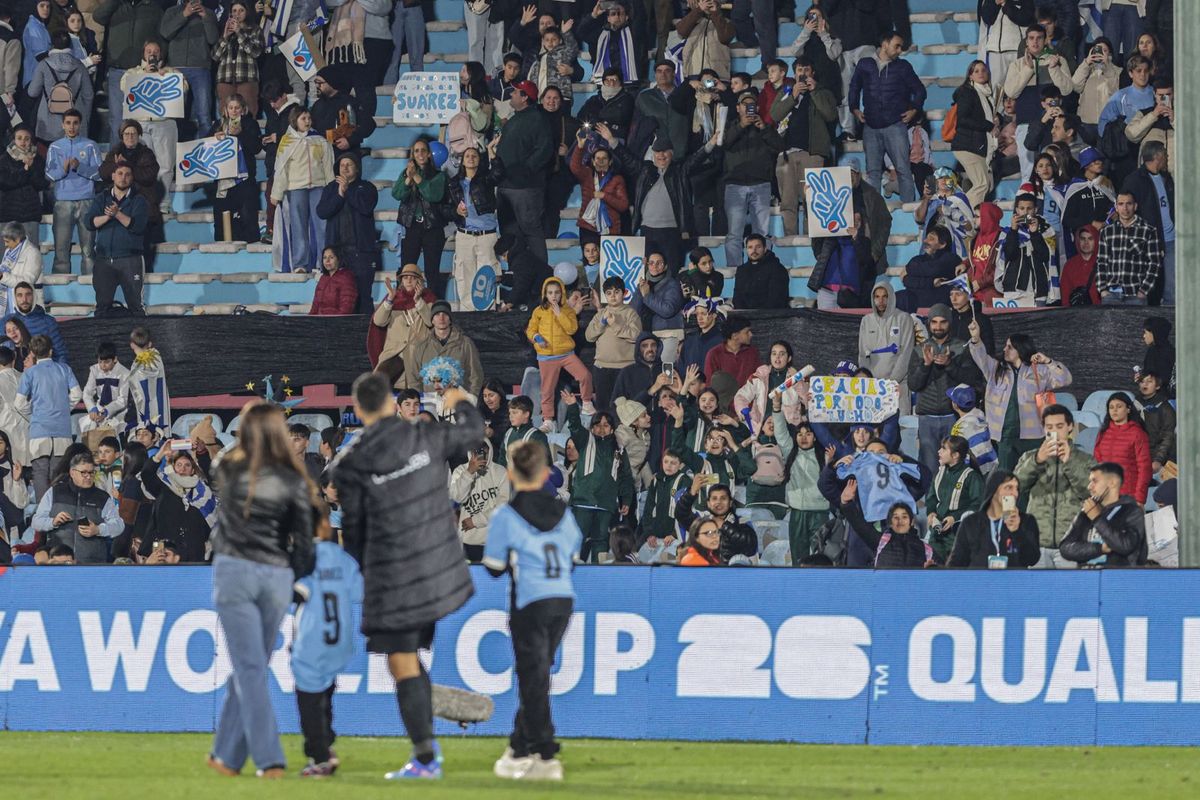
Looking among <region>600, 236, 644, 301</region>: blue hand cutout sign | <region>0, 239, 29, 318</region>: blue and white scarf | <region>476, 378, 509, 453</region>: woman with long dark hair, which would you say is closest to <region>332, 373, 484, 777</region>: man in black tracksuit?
<region>476, 378, 509, 453</region>: woman with long dark hair

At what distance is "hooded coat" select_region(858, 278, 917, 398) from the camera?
739 inches

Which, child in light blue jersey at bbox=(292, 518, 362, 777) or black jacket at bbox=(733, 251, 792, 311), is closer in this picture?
child in light blue jersey at bbox=(292, 518, 362, 777)

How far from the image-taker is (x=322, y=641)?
10.4 meters

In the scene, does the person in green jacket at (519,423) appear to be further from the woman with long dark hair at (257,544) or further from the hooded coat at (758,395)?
the woman with long dark hair at (257,544)

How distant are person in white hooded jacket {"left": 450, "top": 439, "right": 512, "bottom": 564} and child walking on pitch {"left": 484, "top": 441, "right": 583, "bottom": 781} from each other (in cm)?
790

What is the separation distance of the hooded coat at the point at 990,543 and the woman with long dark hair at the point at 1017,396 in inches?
125

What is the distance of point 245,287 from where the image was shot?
23.2 metres

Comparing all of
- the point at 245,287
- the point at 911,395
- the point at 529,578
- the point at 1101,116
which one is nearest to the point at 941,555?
the point at 911,395

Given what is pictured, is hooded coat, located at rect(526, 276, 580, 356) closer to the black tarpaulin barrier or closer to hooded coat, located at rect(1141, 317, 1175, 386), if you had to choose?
the black tarpaulin barrier

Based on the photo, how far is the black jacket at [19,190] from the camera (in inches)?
899

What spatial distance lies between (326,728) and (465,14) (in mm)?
15094

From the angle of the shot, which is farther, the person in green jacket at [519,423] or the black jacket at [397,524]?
the person in green jacket at [519,423]

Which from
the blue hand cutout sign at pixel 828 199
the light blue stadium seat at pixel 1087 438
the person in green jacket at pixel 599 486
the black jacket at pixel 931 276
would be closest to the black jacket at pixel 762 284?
the blue hand cutout sign at pixel 828 199

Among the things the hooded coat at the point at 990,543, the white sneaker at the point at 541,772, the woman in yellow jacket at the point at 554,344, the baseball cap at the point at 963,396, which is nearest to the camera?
Result: the white sneaker at the point at 541,772
